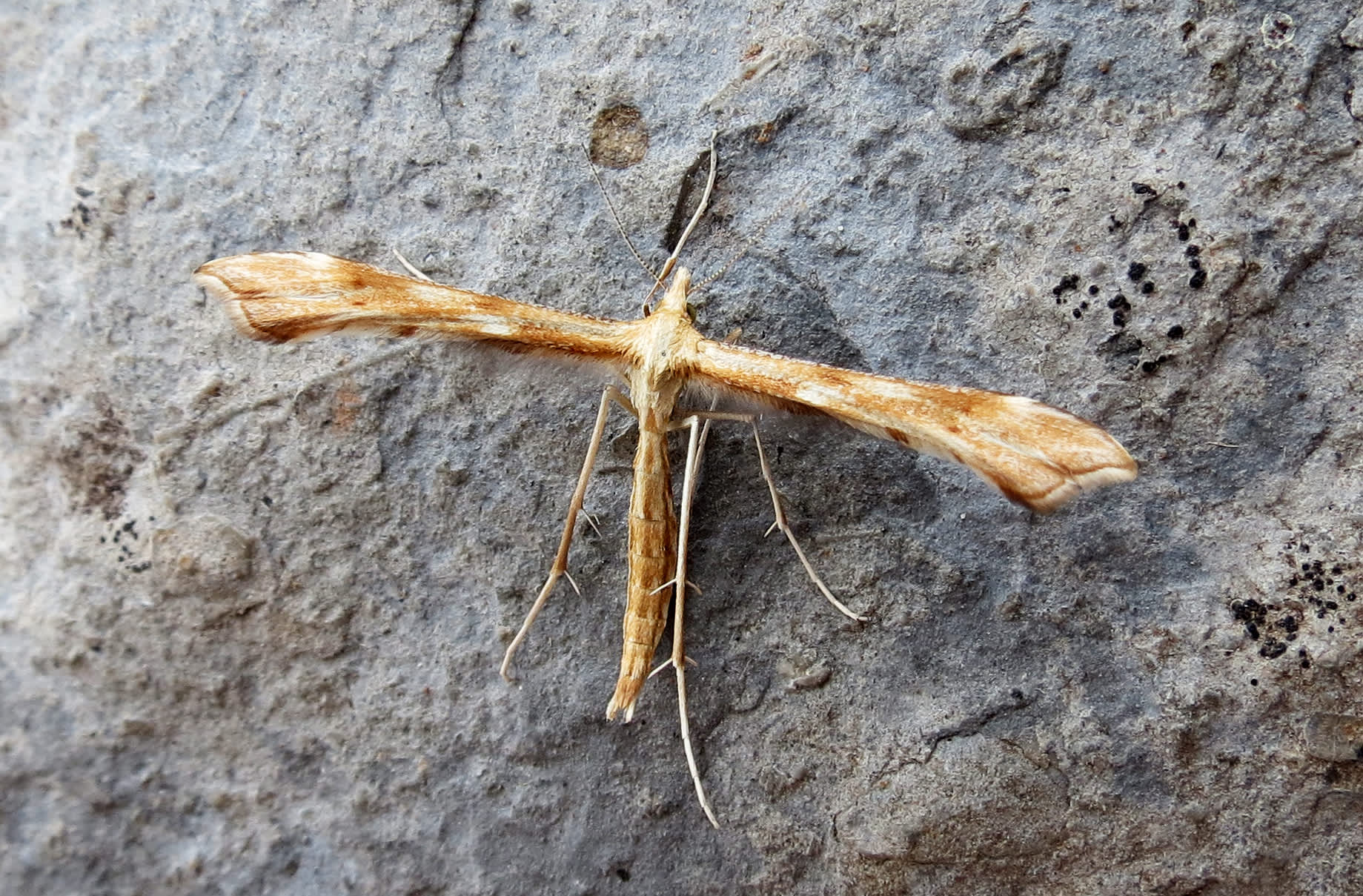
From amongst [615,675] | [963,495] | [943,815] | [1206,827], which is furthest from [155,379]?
[1206,827]

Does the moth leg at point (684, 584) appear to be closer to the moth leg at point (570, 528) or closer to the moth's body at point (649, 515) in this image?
the moth's body at point (649, 515)

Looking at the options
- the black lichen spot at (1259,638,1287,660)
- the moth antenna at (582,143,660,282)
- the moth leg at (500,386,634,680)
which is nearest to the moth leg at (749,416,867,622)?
the moth leg at (500,386,634,680)

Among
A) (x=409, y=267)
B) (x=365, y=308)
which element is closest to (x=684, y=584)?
(x=365, y=308)

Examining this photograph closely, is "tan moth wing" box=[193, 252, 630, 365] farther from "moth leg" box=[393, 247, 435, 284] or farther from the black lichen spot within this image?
the black lichen spot

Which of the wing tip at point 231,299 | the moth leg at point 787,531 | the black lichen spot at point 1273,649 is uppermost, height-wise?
the wing tip at point 231,299

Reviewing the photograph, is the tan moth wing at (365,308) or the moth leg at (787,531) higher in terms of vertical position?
the tan moth wing at (365,308)

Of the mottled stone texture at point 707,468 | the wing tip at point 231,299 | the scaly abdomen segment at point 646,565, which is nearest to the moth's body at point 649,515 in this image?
the scaly abdomen segment at point 646,565
